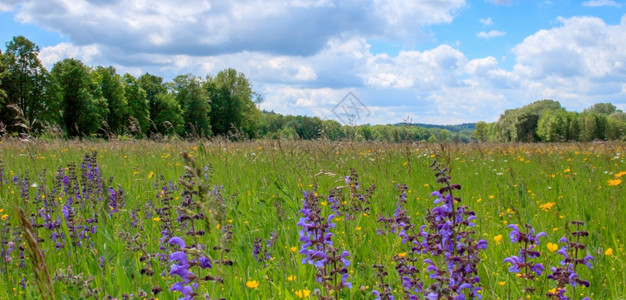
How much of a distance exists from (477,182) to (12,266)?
5.89m

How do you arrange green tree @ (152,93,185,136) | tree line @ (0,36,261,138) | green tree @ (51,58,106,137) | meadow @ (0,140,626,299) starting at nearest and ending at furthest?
meadow @ (0,140,626,299), tree line @ (0,36,261,138), green tree @ (51,58,106,137), green tree @ (152,93,185,136)

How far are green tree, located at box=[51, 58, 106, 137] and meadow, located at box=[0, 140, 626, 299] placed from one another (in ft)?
120

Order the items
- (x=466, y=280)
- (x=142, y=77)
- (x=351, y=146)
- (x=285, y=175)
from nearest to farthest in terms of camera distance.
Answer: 1. (x=466, y=280)
2. (x=285, y=175)
3. (x=351, y=146)
4. (x=142, y=77)

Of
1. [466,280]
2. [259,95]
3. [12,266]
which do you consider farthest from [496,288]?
[259,95]

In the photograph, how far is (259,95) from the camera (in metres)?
75.5

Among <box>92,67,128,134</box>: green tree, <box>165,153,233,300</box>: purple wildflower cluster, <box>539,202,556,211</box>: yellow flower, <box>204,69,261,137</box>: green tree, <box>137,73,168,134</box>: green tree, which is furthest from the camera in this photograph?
<box>204,69,261,137</box>: green tree

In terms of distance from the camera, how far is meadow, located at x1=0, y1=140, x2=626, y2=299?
210cm

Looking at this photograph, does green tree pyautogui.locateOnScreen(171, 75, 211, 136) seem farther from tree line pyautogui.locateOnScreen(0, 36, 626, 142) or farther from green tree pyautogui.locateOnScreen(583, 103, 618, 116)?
green tree pyautogui.locateOnScreen(583, 103, 618, 116)

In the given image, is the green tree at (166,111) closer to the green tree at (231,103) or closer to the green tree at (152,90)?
the green tree at (152,90)

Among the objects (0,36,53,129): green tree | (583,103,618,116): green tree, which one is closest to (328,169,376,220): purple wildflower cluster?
(0,36,53,129): green tree

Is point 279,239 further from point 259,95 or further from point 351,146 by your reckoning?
point 259,95

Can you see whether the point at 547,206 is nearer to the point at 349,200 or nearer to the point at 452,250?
the point at 349,200

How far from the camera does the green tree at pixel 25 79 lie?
3522 cm

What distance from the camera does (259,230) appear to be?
13.2ft
